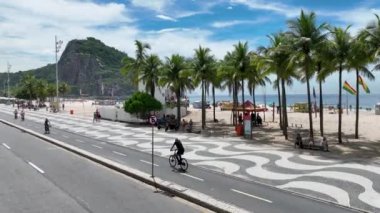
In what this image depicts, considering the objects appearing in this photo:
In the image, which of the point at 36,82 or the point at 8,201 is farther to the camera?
the point at 36,82

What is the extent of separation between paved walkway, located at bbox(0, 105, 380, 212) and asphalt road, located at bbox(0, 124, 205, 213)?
18.0ft

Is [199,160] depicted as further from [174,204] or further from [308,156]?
[174,204]

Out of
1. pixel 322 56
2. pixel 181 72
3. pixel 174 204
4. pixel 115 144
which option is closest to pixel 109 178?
pixel 174 204

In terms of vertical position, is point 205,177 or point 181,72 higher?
point 181,72

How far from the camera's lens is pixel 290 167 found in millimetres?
24344

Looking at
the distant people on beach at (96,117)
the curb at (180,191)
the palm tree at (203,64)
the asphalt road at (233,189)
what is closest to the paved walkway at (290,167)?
the asphalt road at (233,189)

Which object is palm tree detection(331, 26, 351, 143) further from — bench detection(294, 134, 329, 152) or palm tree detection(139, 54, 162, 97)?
palm tree detection(139, 54, 162, 97)

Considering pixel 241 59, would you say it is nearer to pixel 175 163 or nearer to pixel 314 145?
pixel 314 145

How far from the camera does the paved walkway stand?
18.3 metres

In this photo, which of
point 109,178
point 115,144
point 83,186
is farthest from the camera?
point 115,144

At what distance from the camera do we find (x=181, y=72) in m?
49.7

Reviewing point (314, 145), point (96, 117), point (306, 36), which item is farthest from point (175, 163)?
point (96, 117)

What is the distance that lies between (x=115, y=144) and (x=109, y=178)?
50.1 feet

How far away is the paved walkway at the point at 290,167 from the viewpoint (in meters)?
18.3
